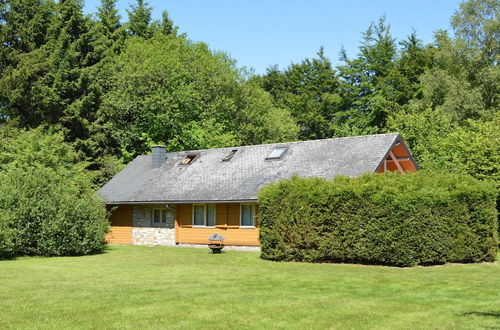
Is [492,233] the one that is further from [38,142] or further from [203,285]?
[38,142]

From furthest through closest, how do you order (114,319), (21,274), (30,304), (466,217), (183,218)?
(183,218), (466,217), (21,274), (30,304), (114,319)

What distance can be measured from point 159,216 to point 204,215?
3.23m

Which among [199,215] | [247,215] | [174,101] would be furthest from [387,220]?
[174,101]

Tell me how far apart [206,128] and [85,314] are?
3180cm

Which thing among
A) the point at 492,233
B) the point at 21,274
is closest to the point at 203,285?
the point at 21,274

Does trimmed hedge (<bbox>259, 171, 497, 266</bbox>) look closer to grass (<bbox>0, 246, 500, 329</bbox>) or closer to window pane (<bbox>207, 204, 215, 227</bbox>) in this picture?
grass (<bbox>0, 246, 500, 329</bbox>)

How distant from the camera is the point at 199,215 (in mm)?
27812

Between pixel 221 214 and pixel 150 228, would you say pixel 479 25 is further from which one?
pixel 150 228

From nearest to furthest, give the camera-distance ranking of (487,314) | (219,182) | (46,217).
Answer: (487,314) → (46,217) → (219,182)

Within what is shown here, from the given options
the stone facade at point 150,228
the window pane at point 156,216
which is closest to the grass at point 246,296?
the stone facade at point 150,228

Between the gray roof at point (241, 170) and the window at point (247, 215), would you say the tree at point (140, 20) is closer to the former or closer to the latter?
the gray roof at point (241, 170)

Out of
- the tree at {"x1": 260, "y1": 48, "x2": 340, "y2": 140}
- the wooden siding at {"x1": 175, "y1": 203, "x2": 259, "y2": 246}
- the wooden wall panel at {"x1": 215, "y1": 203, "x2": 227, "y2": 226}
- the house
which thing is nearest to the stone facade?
the house

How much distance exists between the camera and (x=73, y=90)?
1529 inches

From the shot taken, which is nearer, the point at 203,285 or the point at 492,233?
the point at 203,285
